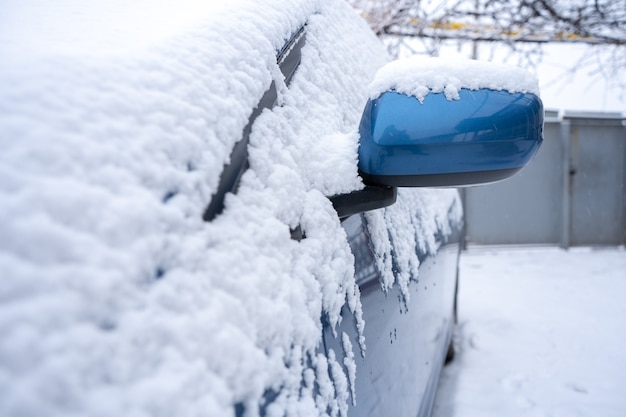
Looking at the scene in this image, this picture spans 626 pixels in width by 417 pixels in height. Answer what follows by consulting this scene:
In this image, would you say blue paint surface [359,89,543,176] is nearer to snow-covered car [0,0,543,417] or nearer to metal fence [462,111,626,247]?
snow-covered car [0,0,543,417]

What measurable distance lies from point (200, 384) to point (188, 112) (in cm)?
36

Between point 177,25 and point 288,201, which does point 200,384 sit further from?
point 177,25

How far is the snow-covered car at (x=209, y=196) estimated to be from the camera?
41 cm

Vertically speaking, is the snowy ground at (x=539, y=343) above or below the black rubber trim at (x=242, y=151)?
below

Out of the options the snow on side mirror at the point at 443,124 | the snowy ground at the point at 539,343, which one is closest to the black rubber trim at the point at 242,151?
the snow on side mirror at the point at 443,124

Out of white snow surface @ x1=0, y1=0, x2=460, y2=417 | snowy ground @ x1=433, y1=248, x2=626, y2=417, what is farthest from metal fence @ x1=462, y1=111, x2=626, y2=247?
white snow surface @ x1=0, y1=0, x2=460, y2=417

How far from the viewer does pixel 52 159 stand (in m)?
0.45

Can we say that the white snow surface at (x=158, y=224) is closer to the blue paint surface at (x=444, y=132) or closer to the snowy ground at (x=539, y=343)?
the blue paint surface at (x=444, y=132)

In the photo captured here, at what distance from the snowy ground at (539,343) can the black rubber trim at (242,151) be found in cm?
204

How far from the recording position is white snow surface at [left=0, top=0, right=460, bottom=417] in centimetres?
40

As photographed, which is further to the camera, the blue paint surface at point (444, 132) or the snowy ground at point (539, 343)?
the snowy ground at point (539, 343)

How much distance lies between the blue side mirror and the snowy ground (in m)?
1.85

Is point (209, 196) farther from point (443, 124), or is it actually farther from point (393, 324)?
point (393, 324)

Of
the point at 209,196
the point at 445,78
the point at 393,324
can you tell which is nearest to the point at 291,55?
the point at 445,78
